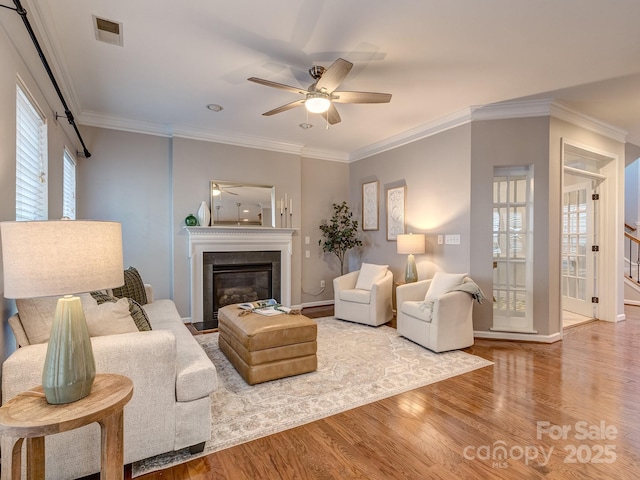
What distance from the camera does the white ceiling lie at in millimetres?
2188

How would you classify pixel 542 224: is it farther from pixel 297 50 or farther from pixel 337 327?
pixel 297 50

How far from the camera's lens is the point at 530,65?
9.39 feet

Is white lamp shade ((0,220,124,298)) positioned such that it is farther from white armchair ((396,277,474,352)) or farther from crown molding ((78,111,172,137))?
crown molding ((78,111,172,137))

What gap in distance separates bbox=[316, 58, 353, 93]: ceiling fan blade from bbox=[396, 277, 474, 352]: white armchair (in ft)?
7.49

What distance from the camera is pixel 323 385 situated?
8.52ft

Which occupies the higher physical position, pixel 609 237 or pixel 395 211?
pixel 395 211

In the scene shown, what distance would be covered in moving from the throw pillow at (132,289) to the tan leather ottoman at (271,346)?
1.07 m

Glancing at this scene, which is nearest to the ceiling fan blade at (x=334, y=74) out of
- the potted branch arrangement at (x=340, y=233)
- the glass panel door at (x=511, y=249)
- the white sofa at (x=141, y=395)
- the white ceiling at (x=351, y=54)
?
the white ceiling at (x=351, y=54)

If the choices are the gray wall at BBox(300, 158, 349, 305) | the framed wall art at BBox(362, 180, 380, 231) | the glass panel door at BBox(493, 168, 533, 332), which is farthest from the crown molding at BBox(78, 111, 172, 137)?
the glass panel door at BBox(493, 168, 533, 332)

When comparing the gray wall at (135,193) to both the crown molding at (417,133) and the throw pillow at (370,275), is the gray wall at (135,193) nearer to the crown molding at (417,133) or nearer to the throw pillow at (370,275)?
the throw pillow at (370,275)

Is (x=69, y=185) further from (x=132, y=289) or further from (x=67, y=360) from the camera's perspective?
(x=67, y=360)

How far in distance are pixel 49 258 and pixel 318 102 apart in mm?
2266

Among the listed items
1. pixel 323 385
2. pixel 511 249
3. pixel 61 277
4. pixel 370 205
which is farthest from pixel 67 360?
pixel 370 205

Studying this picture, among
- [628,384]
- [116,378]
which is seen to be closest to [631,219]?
[628,384]
